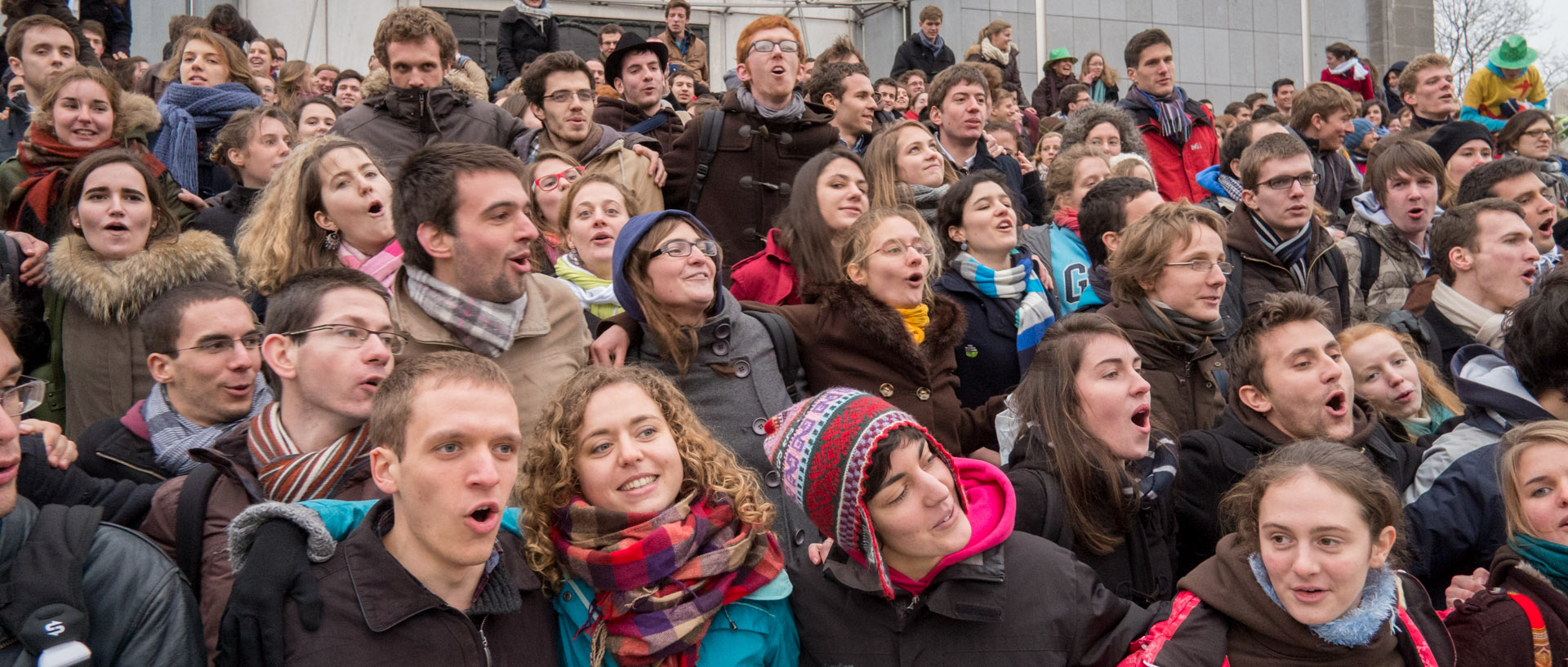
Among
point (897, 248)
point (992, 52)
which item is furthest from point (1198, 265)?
point (992, 52)

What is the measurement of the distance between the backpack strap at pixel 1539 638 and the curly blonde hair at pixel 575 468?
2107 millimetres

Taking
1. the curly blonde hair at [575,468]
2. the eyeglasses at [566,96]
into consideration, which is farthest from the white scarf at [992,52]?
the curly blonde hair at [575,468]

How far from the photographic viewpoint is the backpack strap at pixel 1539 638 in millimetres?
3371

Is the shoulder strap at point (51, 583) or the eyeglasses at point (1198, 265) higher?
the eyeglasses at point (1198, 265)

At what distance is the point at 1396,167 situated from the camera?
7027 millimetres

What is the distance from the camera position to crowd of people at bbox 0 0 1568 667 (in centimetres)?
303

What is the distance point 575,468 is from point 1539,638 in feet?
8.76

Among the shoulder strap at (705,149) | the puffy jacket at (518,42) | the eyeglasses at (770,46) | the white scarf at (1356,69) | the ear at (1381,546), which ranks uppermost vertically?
the puffy jacket at (518,42)

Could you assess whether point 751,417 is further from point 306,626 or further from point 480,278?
point 306,626

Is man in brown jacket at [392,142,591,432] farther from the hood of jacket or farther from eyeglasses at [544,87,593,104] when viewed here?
the hood of jacket

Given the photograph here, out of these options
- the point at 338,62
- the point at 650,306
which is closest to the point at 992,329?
the point at 650,306

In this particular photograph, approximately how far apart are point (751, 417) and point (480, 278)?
1056mm

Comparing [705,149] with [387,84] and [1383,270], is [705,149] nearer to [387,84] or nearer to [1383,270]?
[387,84]

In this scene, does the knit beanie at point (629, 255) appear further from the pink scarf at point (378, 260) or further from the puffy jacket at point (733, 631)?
the puffy jacket at point (733, 631)
